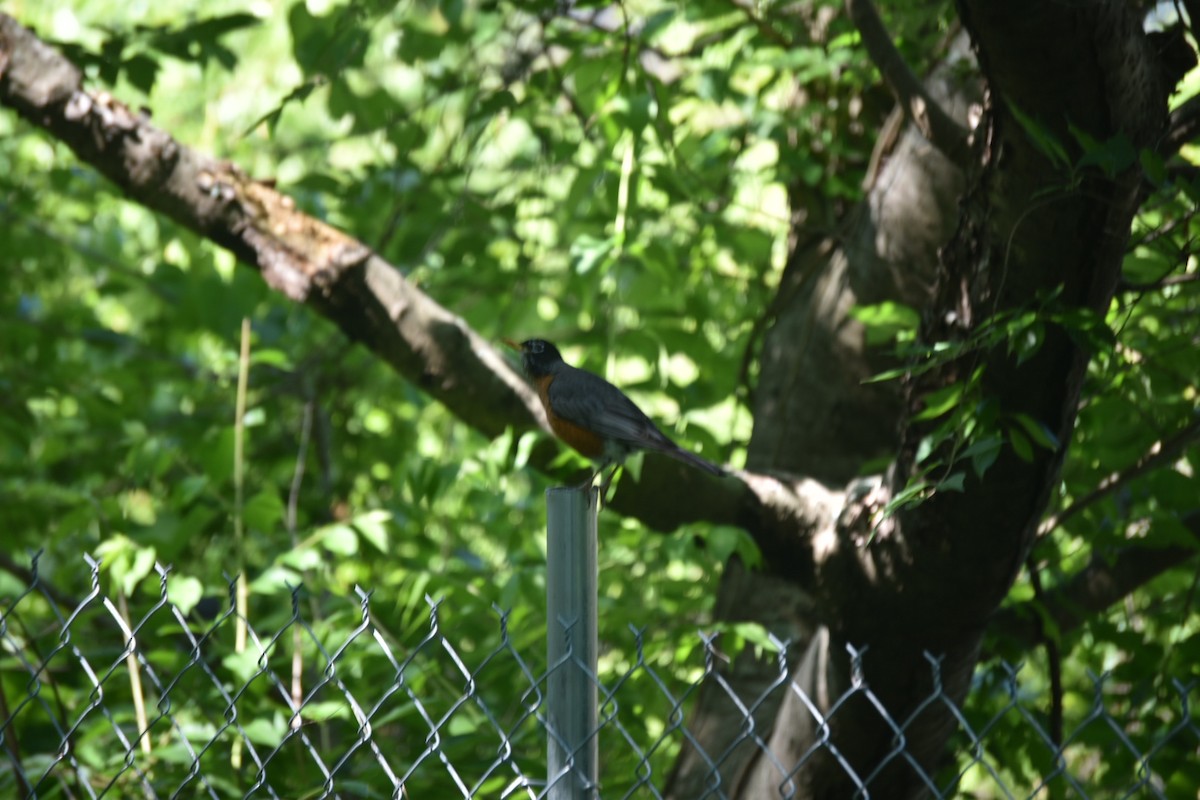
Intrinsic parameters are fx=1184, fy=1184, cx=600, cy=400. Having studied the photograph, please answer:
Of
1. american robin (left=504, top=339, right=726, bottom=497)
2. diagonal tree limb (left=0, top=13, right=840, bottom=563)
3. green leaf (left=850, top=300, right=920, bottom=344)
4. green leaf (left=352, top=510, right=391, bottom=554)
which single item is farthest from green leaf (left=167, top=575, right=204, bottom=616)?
green leaf (left=850, top=300, right=920, bottom=344)

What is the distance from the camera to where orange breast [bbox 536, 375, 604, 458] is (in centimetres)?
308

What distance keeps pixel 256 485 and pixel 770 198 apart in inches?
104

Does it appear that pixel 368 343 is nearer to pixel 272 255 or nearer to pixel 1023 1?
pixel 272 255

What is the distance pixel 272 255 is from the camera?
137 inches

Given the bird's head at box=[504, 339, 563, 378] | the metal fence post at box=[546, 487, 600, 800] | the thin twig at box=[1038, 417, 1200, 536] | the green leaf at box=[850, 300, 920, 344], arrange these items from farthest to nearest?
the bird's head at box=[504, 339, 563, 378]
the green leaf at box=[850, 300, 920, 344]
the thin twig at box=[1038, 417, 1200, 536]
the metal fence post at box=[546, 487, 600, 800]

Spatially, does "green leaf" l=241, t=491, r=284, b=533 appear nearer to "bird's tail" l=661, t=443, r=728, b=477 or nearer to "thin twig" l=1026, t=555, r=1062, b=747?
"bird's tail" l=661, t=443, r=728, b=477

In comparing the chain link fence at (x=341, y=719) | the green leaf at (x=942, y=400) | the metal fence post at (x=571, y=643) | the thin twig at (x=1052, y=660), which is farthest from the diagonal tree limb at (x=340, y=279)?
the metal fence post at (x=571, y=643)

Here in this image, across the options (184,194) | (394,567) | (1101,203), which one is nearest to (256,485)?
(394,567)

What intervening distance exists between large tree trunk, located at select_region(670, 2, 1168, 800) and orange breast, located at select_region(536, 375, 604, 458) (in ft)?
2.07

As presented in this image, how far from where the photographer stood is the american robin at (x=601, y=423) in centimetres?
303

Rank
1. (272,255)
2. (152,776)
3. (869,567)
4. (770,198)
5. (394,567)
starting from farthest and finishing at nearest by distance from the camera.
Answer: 1. (770,198)
2. (394,567)
3. (272,255)
4. (152,776)
5. (869,567)

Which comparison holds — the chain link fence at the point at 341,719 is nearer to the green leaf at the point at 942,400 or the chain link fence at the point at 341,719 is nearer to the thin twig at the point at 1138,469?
the thin twig at the point at 1138,469

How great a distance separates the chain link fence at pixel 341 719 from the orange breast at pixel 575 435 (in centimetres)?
48

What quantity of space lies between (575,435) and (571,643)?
4.10ft
